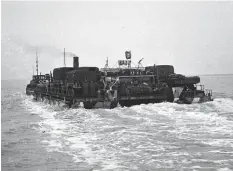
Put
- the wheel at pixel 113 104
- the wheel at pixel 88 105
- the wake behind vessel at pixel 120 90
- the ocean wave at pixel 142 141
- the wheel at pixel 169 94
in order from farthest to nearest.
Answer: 1. the wheel at pixel 169 94
2. the wake behind vessel at pixel 120 90
3. the wheel at pixel 88 105
4. the wheel at pixel 113 104
5. the ocean wave at pixel 142 141

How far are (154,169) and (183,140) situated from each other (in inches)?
206

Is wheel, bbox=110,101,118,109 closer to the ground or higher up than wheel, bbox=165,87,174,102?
closer to the ground

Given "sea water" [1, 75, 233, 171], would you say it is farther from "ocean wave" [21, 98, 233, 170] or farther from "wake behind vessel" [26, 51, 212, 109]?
"wake behind vessel" [26, 51, 212, 109]

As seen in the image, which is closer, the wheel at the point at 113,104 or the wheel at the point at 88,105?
the wheel at the point at 113,104

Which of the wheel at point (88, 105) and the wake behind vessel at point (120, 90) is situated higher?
the wake behind vessel at point (120, 90)

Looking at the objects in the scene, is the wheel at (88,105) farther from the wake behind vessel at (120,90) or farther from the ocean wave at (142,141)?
the ocean wave at (142,141)

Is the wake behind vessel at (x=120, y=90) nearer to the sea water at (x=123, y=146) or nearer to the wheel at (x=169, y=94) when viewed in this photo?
the wheel at (x=169, y=94)

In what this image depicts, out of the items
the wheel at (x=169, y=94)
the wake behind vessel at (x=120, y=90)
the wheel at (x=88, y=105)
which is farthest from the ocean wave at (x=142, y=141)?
the wheel at (x=169, y=94)

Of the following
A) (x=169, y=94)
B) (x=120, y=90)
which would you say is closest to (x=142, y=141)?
(x=120, y=90)

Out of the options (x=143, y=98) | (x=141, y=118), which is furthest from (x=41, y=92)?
(x=141, y=118)

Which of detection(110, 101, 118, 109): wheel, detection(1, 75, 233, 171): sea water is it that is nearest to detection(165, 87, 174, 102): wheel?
detection(110, 101, 118, 109): wheel

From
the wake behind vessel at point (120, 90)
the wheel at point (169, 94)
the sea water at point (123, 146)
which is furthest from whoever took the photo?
the wheel at point (169, 94)

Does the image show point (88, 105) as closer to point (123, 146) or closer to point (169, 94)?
point (169, 94)

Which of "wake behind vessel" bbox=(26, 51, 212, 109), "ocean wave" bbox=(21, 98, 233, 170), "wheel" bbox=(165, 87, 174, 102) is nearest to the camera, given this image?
"ocean wave" bbox=(21, 98, 233, 170)
